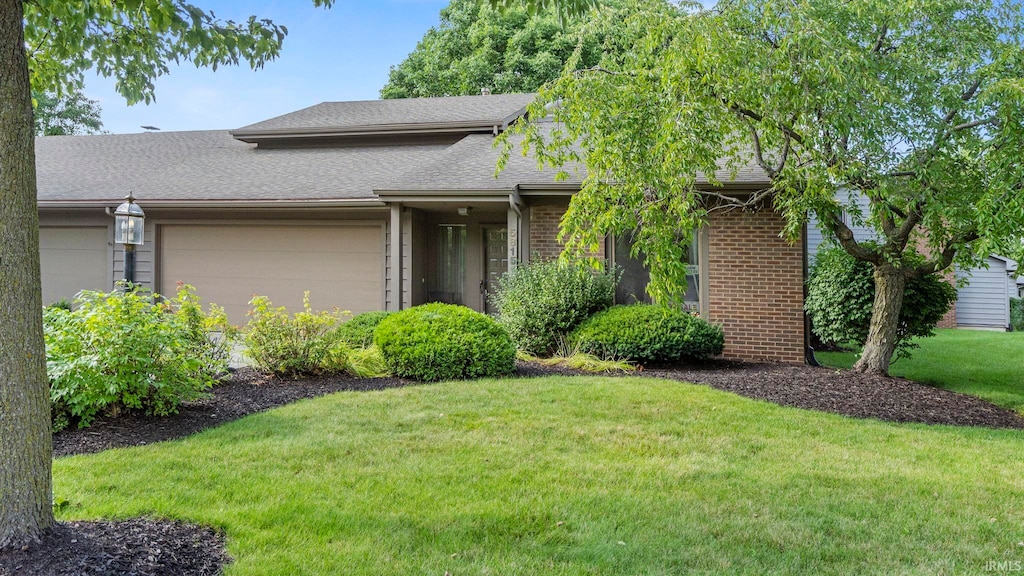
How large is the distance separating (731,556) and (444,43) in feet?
75.4

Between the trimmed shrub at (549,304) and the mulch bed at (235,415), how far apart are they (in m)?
0.78

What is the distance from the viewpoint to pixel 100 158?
48.8 ft

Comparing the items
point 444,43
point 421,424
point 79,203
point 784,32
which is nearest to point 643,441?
point 421,424

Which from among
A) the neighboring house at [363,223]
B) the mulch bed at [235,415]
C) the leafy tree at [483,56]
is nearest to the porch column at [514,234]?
the neighboring house at [363,223]

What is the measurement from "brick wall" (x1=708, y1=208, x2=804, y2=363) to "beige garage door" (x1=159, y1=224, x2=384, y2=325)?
5.59 meters

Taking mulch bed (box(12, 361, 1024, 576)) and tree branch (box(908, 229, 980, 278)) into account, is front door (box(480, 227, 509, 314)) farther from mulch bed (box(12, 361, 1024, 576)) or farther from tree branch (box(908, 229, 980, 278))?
tree branch (box(908, 229, 980, 278))

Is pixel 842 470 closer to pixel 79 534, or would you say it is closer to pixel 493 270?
pixel 79 534

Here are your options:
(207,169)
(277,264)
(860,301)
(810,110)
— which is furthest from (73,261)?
(860,301)

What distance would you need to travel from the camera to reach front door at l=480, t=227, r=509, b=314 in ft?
38.4

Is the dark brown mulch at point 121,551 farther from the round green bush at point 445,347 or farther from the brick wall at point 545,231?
the brick wall at point 545,231

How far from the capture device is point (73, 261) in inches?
502

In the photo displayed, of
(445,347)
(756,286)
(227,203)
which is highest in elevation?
(227,203)

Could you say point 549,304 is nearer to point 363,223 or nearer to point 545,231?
point 545,231

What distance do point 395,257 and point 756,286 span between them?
18.2 ft
